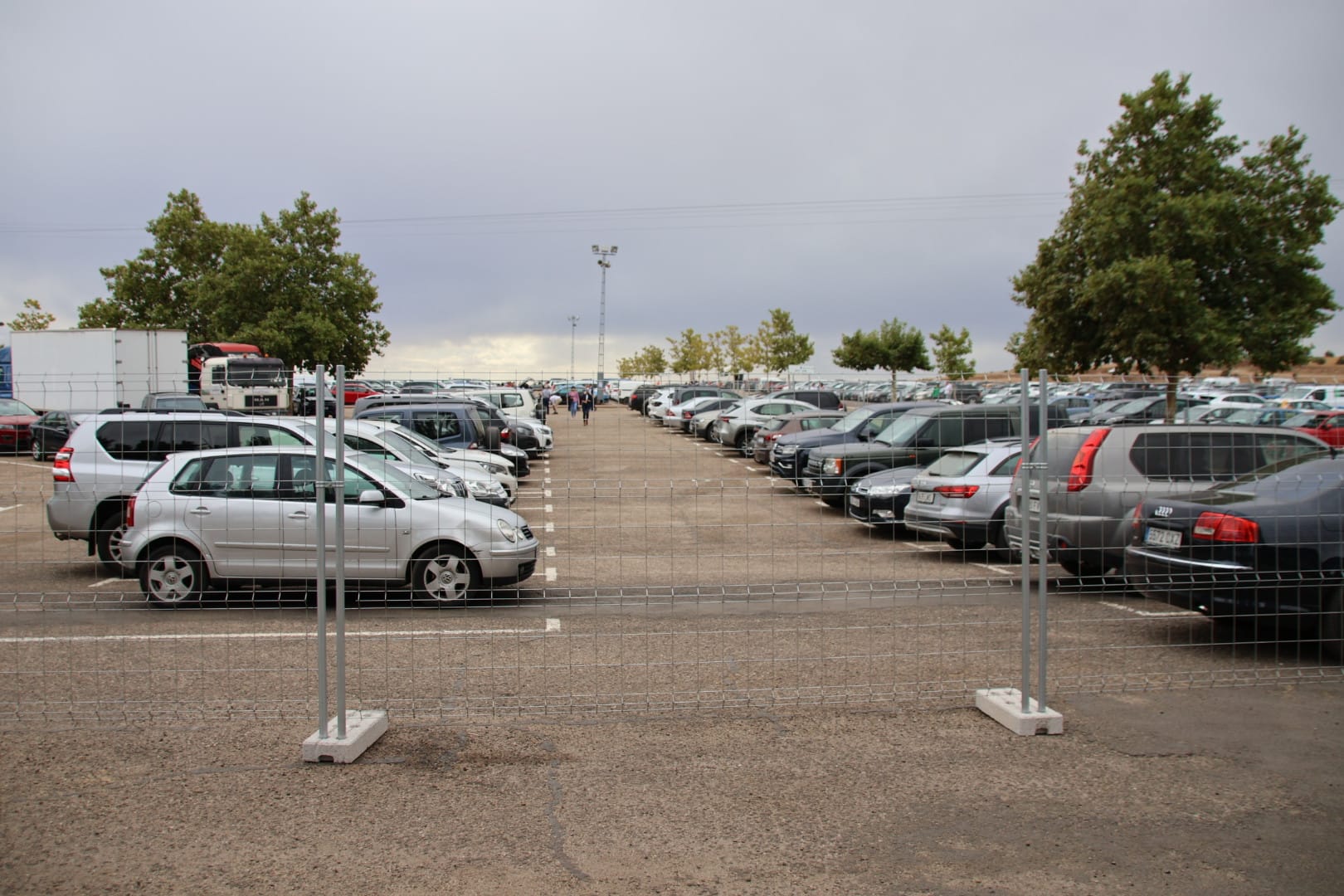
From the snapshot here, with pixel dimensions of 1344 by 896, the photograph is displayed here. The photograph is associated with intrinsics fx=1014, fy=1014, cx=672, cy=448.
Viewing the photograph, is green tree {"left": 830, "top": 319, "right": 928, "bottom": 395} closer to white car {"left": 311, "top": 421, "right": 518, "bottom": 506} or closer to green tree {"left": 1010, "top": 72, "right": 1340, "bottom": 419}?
green tree {"left": 1010, "top": 72, "right": 1340, "bottom": 419}

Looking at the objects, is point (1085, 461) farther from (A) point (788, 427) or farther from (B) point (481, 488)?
(A) point (788, 427)

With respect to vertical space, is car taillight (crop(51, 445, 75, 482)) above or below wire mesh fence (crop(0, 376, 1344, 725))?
above

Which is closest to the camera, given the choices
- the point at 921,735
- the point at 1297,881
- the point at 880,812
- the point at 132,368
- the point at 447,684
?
the point at 1297,881

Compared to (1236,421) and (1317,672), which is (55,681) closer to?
(1317,672)

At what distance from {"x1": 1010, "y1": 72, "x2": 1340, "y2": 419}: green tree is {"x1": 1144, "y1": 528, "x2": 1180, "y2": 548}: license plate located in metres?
19.3

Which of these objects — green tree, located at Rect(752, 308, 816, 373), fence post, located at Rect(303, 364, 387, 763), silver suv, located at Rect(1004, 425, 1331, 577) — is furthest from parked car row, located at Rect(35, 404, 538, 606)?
green tree, located at Rect(752, 308, 816, 373)

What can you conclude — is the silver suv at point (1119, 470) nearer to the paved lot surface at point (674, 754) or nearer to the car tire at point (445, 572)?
the paved lot surface at point (674, 754)

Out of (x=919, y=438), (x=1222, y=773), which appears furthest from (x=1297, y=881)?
(x=919, y=438)

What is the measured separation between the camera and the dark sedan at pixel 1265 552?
698cm

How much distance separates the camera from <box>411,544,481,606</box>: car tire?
824 centimetres

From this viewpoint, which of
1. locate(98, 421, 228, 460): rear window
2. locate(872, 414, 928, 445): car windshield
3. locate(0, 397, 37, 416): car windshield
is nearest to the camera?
locate(98, 421, 228, 460): rear window

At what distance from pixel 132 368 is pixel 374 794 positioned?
28787mm

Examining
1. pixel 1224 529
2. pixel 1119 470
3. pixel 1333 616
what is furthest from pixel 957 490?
pixel 1333 616

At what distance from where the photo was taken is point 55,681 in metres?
6.85
